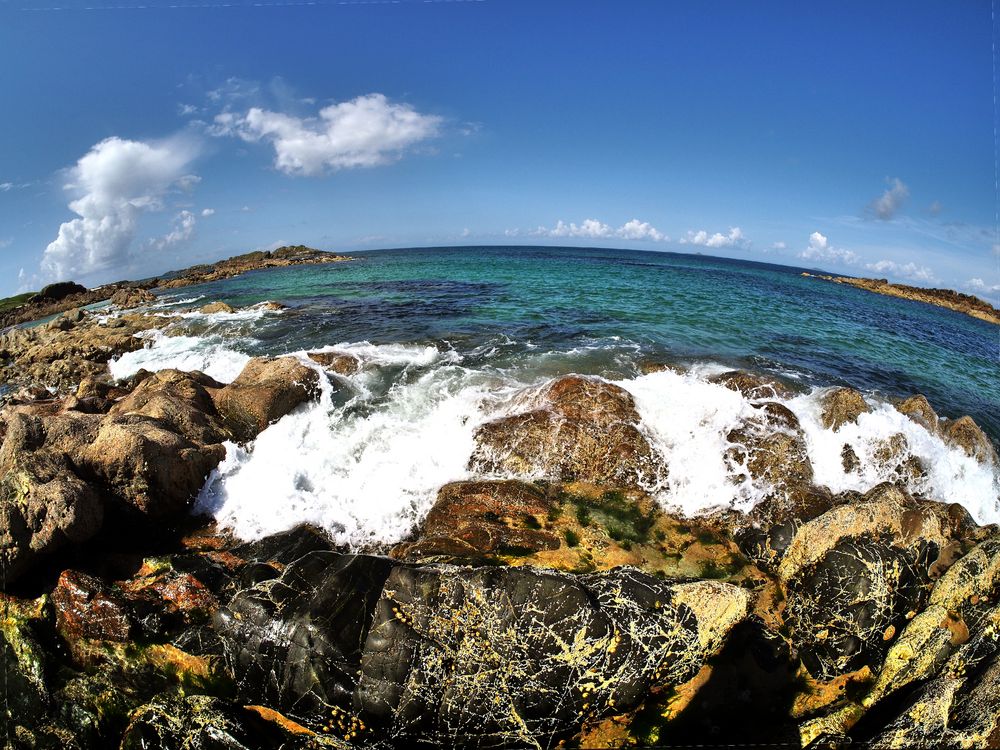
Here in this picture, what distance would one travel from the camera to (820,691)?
16.8ft

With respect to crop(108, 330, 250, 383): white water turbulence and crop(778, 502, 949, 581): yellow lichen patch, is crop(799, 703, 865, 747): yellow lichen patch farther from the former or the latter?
crop(108, 330, 250, 383): white water turbulence

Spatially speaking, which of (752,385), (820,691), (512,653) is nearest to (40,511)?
(512,653)

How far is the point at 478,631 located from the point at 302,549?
3949 mm

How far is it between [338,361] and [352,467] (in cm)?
624

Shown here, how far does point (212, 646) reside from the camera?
478 cm

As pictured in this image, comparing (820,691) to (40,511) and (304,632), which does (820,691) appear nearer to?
(304,632)

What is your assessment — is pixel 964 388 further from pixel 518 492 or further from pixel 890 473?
pixel 518 492

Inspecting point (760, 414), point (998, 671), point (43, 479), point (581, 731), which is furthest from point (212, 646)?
point (760, 414)

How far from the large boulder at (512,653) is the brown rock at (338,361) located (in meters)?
10.4

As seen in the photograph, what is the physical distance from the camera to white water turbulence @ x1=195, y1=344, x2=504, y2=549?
7.92 m

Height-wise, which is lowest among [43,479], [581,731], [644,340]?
[581,731]

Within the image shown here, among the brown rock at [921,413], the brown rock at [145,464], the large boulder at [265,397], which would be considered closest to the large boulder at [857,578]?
the brown rock at [921,413]

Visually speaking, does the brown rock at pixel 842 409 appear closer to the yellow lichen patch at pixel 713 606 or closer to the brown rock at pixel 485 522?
the yellow lichen patch at pixel 713 606

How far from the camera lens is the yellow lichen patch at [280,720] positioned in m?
4.29
